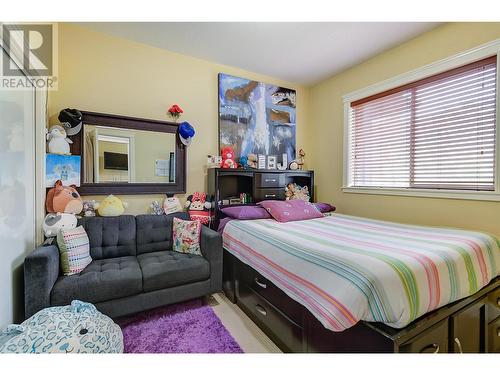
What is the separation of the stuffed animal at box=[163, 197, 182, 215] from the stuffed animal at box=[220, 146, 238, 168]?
0.71 m

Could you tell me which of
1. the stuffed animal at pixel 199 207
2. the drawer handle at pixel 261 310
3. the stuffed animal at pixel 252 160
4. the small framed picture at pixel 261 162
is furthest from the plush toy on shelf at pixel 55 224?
the small framed picture at pixel 261 162

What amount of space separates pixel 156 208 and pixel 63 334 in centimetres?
142

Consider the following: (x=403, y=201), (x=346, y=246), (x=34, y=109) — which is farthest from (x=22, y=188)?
(x=403, y=201)

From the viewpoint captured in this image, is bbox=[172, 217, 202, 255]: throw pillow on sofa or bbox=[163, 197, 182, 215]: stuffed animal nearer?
bbox=[172, 217, 202, 255]: throw pillow on sofa

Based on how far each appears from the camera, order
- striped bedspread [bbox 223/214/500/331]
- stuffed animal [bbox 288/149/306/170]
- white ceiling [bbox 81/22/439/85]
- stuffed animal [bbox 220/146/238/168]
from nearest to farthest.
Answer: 1. striped bedspread [bbox 223/214/500/331]
2. white ceiling [bbox 81/22/439/85]
3. stuffed animal [bbox 220/146/238/168]
4. stuffed animal [bbox 288/149/306/170]

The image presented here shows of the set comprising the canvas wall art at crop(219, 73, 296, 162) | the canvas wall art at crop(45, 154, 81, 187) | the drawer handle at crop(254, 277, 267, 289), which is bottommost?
the drawer handle at crop(254, 277, 267, 289)

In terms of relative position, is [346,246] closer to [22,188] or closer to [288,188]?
[288,188]

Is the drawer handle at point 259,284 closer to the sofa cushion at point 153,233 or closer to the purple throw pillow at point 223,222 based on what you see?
the purple throw pillow at point 223,222

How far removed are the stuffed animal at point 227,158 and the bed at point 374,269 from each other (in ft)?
3.80

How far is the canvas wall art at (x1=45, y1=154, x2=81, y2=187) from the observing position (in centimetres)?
Answer: 200

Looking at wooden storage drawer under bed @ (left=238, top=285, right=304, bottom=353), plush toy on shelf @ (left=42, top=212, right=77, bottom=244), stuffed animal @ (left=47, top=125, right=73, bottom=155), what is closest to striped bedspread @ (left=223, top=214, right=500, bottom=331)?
wooden storage drawer under bed @ (left=238, top=285, right=304, bottom=353)

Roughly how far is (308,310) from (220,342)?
0.74 meters

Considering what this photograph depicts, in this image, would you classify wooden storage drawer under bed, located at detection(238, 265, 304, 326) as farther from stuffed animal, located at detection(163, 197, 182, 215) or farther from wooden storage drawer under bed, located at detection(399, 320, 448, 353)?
stuffed animal, located at detection(163, 197, 182, 215)

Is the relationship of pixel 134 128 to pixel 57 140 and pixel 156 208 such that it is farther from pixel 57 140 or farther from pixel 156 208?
pixel 156 208
